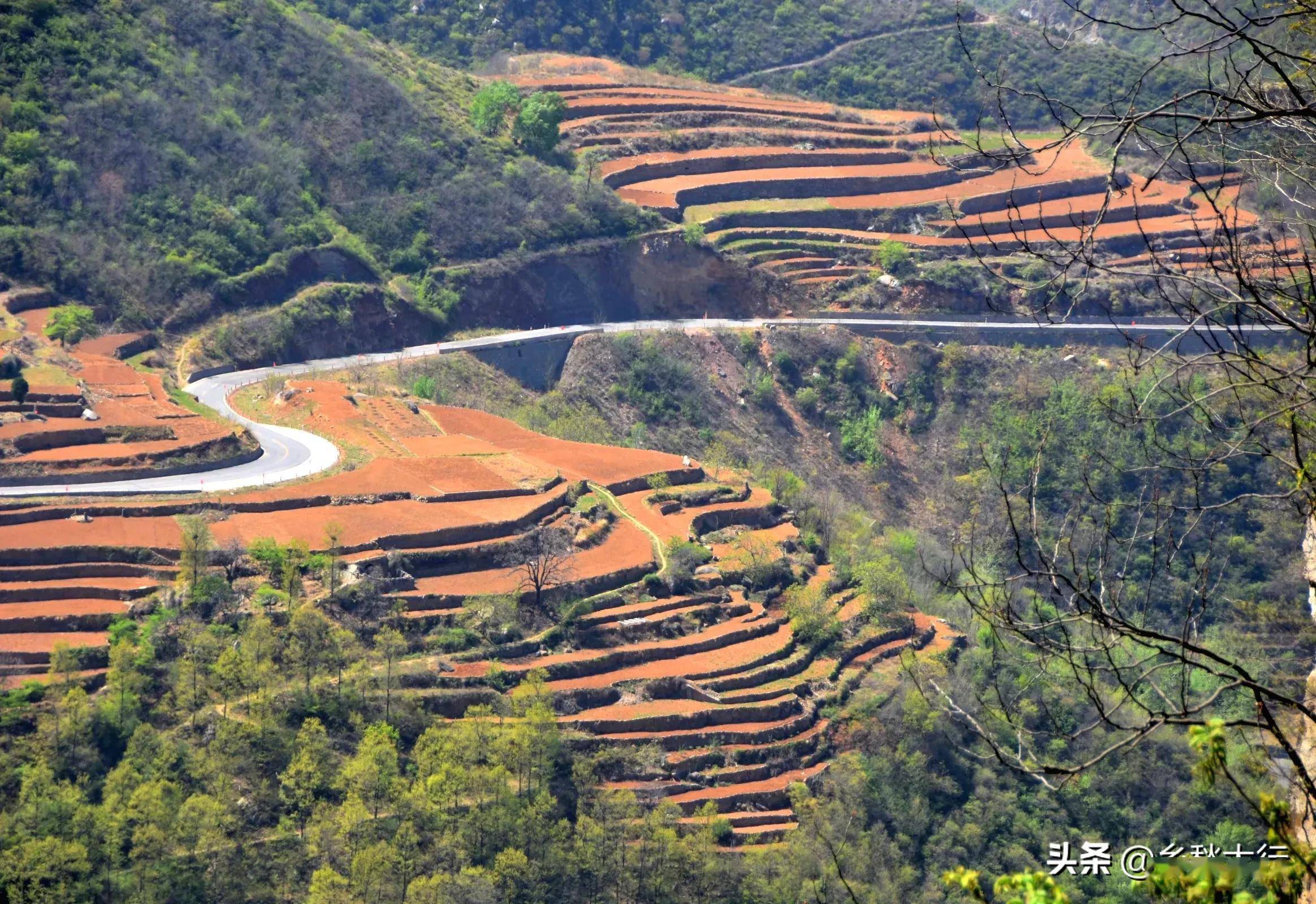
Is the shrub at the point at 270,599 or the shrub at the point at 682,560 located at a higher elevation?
the shrub at the point at 270,599

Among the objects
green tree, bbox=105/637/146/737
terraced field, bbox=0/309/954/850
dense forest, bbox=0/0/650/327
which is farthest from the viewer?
dense forest, bbox=0/0/650/327

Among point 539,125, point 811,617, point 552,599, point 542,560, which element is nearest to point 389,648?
point 552,599

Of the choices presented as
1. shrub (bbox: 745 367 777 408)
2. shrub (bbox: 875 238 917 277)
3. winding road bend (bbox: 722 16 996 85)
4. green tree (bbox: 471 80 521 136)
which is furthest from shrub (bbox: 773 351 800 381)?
winding road bend (bbox: 722 16 996 85)

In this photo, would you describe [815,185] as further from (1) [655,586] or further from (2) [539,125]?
(1) [655,586]

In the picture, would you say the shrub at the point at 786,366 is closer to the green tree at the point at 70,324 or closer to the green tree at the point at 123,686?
the green tree at the point at 70,324

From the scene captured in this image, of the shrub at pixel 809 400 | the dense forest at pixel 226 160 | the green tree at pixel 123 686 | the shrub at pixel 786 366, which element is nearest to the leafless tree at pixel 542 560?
the green tree at pixel 123 686

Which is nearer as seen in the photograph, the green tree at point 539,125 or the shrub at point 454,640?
the shrub at point 454,640

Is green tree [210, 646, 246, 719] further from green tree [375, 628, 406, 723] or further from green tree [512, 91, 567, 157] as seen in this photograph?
green tree [512, 91, 567, 157]

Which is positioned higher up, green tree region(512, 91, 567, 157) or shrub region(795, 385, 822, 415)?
green tree region(512, 91, 567, 157)

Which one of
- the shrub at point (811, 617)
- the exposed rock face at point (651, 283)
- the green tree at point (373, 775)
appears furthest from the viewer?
the exposed rock face at point (651, 283)
